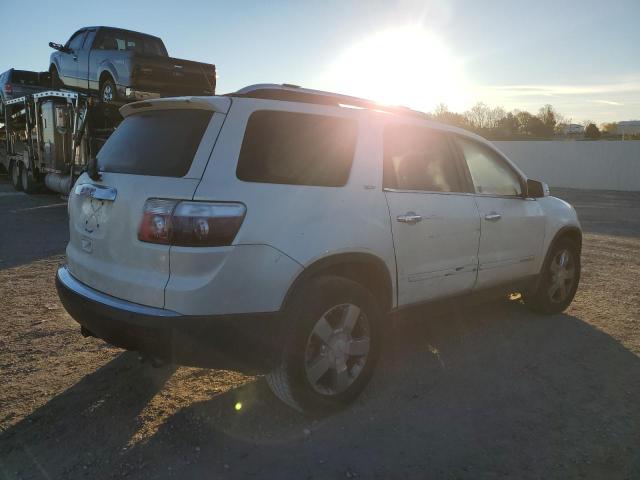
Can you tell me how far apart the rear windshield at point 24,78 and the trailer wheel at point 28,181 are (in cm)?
248

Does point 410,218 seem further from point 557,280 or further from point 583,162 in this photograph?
point 583,162

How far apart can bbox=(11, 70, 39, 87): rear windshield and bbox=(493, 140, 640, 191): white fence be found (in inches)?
946

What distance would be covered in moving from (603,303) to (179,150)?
15.8 feet

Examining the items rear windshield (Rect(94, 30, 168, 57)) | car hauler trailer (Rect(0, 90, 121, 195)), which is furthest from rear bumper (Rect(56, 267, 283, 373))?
rear windshield (Rect(94, 30, 168, 57))

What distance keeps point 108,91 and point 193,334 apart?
910cm

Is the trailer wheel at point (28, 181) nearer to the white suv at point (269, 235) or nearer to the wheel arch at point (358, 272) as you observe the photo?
the white suv at point (269, 235)

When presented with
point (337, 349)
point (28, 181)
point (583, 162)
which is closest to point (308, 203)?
point (337, 349)

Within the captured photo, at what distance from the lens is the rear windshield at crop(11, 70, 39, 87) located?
14672 millimetres

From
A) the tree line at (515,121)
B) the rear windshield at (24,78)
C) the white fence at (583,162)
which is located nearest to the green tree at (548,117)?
the tree line at (515,121)

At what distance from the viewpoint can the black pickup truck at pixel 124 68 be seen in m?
9.61

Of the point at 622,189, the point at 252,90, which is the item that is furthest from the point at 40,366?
the point at 622,189

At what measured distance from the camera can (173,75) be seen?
9969 millimetres

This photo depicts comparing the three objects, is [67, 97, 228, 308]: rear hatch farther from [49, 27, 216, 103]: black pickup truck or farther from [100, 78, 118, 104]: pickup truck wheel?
[100, 78, 118, 104]: pickup truck wheel

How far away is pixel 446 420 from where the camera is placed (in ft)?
10.2
